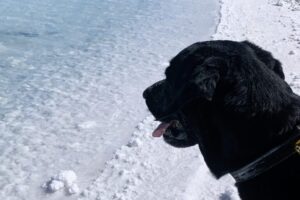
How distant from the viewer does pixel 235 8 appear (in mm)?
11484

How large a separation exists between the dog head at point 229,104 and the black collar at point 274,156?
0.07 m

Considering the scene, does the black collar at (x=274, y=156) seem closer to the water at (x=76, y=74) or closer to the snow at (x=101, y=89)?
the snow at (x=101, y=89)

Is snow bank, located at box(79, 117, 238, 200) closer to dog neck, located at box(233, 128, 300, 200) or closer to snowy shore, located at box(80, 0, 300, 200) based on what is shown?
snowy shore, located at box(80, 0, 300, 200)

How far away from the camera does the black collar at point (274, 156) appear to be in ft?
7.89

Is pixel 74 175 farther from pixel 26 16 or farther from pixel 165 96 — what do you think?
pixel 26 16

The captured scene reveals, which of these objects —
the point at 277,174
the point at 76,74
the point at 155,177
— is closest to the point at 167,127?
the point at 277,174

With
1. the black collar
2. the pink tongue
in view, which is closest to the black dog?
the black collar

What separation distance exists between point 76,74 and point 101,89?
77 cm

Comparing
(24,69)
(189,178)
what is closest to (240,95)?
→ (189,178)

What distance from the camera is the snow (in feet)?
13.8

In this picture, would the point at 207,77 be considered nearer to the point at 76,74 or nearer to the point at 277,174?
the point at 277,174

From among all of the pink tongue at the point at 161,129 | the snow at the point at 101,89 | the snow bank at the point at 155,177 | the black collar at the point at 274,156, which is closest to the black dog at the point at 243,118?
the black collar at the point at 274,156

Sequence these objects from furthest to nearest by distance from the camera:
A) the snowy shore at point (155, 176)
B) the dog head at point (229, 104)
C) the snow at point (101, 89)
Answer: the snow at point (101, 89) < the snowy shore at point (155, 176) < the dog head at point (229, 104)

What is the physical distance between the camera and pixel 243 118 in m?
2.53
